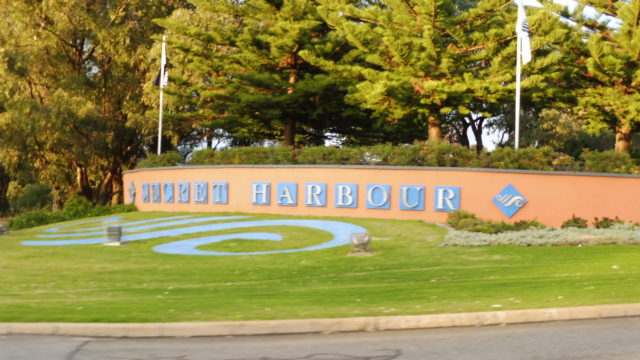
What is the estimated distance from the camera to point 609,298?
10227mm

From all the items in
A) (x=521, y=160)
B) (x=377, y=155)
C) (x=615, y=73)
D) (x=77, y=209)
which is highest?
(x=615, y=73)

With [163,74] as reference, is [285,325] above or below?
below

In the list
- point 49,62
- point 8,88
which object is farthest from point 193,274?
point 49,62

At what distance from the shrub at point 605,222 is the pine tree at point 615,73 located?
26.0 ft

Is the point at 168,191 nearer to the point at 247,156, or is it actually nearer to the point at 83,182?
the point at 247,156

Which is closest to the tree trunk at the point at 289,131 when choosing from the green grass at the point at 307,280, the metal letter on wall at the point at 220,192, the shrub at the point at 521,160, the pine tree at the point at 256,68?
the pine tree at the point at 256,68

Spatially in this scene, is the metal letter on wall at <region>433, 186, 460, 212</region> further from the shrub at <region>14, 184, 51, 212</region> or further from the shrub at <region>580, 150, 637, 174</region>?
the shrub at <region>14, 184, 51, 212</region>

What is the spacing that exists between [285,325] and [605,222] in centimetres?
1493

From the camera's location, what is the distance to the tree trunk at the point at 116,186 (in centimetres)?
4466

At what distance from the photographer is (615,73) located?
28000 mm

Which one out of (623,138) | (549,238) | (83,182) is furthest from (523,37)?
(83,182)

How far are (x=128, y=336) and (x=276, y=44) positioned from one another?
2417cm

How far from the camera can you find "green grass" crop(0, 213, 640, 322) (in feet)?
33.2

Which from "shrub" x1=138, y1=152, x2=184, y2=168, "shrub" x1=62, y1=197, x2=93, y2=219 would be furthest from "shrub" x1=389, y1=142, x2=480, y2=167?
"shrub" x1=62, y1=197, x2=93, y2=219
